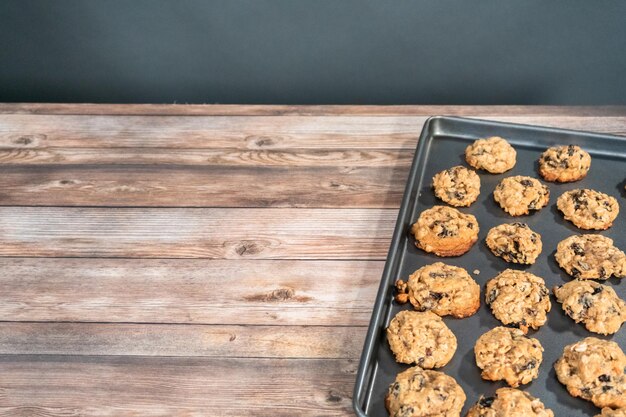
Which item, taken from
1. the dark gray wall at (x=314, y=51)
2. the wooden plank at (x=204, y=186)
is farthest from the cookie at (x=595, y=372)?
the dark gray wall at (x=314, y=51)

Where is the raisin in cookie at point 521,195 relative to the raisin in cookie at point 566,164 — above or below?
below

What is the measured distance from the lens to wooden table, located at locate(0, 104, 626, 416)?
4.55 feet

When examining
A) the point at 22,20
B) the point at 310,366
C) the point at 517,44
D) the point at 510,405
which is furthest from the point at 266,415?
the point at 22,20

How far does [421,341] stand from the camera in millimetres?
1310

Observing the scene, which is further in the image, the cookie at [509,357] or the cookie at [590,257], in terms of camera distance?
the cookie at [590,257]

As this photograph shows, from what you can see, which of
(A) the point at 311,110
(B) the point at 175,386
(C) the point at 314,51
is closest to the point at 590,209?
(A) the point at 311,110

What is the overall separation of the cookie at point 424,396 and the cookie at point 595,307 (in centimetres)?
31

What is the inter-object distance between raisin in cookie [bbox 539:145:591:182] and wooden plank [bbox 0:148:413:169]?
37cm

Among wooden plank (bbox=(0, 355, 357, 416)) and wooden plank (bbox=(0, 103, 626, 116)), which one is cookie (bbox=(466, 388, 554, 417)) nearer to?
wooden plank (bbox=(0, 355, 357, 416))

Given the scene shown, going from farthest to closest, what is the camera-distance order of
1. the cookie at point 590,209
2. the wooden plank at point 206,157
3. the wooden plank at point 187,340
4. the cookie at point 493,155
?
the wooden plank at point 206,157 → the cookie at point 493,155 → the cookie at point 590,209 → the wooden plank at point 187,340

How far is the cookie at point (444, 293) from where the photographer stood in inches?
54.9

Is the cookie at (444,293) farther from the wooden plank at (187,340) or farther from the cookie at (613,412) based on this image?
the cookie at (613,412)

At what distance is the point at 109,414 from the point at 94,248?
0.47 metres

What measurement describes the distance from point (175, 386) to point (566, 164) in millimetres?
1038
